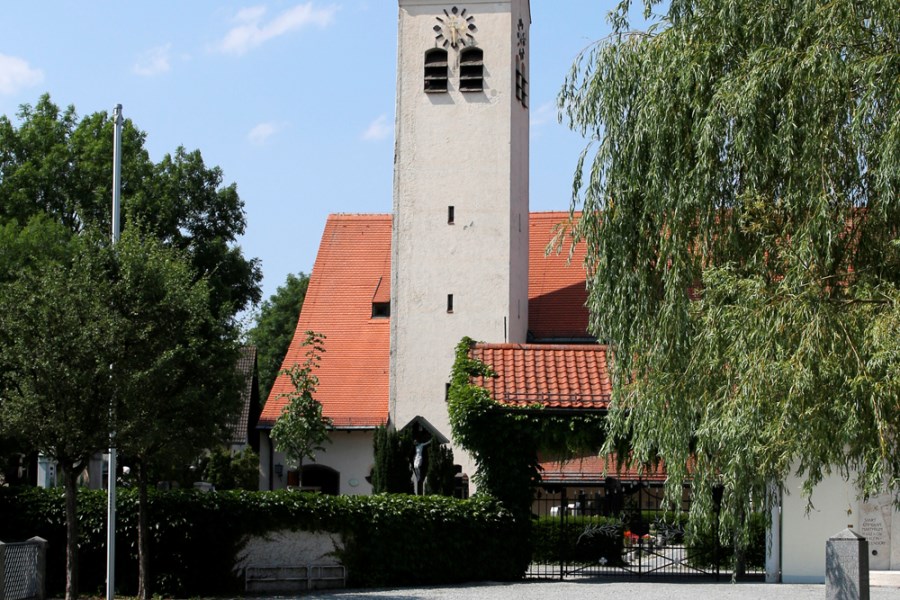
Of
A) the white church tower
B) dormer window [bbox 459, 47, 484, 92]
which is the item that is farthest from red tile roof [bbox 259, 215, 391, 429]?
dormer window [bbox 459, 47, 484, 92]

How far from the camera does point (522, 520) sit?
21.4 m

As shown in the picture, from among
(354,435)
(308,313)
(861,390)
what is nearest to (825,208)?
(861,390)

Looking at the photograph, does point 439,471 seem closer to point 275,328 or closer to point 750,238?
point 750,238

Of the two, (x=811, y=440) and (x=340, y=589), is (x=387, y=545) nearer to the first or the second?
(x=340, y=589)

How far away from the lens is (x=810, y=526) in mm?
20656

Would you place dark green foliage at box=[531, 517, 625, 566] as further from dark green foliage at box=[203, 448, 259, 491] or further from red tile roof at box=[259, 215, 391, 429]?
dark green foliage at box=[203, 448, 259, 491]

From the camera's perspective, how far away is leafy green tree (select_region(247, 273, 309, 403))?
205 ft

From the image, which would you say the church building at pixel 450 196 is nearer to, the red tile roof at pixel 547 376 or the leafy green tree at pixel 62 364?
the red tile roof at pixel 547 376

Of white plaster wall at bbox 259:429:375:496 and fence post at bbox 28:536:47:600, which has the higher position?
white plaster wall at bbox 259:429:375:496

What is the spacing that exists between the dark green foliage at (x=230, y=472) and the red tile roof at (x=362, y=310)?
70.8 inches

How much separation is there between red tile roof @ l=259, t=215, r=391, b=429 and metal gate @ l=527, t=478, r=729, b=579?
1183cm

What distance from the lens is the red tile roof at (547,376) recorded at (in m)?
21.3

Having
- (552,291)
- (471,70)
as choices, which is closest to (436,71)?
(471,70)

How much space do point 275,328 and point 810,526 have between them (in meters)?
45.7
